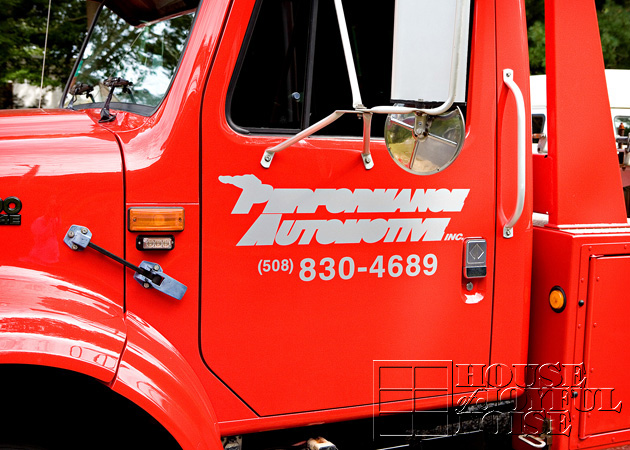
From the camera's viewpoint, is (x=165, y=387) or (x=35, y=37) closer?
(x=165, y=387)

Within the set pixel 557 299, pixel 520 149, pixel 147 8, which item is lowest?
pixel 557 299

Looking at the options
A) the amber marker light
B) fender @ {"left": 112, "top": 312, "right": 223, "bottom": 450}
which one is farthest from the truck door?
the amber marker light

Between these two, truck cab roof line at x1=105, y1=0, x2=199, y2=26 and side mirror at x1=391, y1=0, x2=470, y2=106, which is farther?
truck cab roof line at x1=105, y1=0, x2=199, y2=26

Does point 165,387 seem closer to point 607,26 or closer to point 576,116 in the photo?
point 576,116

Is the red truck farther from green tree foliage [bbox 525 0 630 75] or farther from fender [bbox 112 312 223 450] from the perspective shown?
green tree foliage [bbox 525 0 630 75]

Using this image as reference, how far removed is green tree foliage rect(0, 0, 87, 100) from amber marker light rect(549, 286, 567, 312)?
468 cm

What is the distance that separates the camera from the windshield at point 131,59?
7.66ft

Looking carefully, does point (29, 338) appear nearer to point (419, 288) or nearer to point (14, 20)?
point (419, 288)

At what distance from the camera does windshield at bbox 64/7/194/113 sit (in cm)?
234

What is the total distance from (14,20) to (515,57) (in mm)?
5421

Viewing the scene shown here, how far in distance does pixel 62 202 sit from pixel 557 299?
1793 mm

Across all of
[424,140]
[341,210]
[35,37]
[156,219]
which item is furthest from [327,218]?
[35,37]

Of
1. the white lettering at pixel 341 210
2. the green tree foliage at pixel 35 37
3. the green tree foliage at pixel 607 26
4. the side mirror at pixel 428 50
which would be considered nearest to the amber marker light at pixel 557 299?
the white lettering at pixel 341 210

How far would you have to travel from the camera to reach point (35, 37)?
21.0 ft
